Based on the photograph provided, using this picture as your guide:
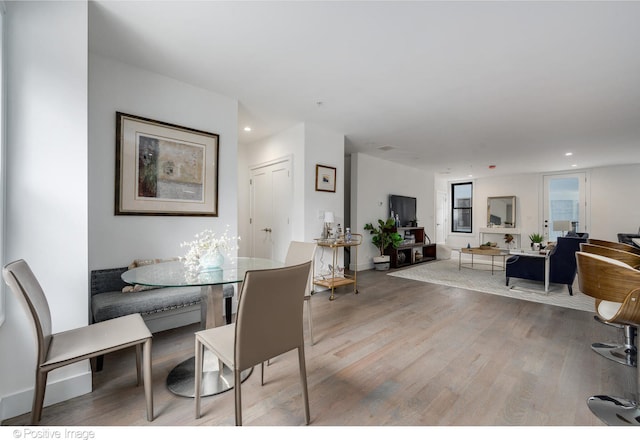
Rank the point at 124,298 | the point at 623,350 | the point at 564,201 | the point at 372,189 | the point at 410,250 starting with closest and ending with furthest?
1. the point at 124,298
2. the point at 623,350
3. the point at 372,189
4. the point at 410,250
5. the point at 564,201

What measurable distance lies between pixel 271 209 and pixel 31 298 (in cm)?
355

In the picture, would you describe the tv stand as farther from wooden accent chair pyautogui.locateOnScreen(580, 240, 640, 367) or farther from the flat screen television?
wooden accent chair pyautogui.locateOnScreen(580, 240, 640, 367)

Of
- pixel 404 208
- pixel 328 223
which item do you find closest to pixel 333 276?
pixel 328 223

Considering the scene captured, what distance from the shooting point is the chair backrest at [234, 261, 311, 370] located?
126cm

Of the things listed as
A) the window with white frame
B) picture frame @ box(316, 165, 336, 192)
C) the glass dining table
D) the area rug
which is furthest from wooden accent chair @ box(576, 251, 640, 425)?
the window with white frame

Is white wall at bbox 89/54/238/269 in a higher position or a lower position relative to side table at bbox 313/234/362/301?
higher

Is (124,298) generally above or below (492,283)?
above

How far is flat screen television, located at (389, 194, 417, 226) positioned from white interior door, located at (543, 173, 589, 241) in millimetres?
3805

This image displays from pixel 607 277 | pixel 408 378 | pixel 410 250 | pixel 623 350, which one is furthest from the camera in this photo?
pixel 410 250

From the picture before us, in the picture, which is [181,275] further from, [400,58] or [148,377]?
[400,58]

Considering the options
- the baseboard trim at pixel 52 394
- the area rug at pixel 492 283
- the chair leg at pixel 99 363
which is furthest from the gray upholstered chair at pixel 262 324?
the area rug at pixel 492 283

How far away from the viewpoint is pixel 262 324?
52.7 inches

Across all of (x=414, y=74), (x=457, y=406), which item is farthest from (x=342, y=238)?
(x=457, y=406)

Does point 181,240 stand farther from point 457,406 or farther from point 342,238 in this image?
point 457,406
